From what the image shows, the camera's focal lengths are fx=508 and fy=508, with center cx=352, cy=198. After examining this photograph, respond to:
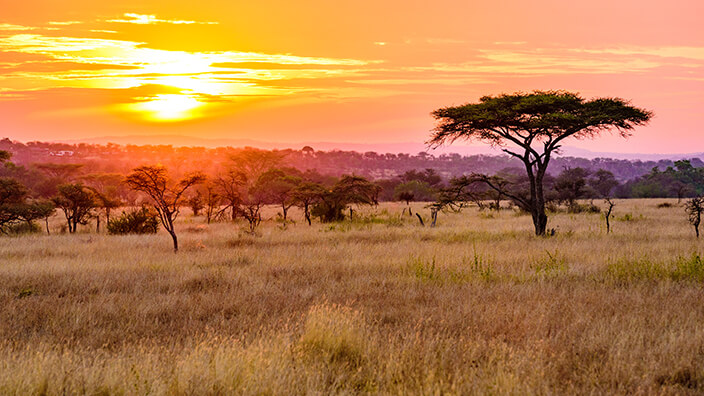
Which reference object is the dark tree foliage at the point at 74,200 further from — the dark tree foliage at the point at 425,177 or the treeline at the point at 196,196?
the dark tree foliage at the point at 425,177

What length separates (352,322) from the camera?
6.77m

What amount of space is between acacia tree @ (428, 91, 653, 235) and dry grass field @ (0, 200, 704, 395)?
4413 millimetres

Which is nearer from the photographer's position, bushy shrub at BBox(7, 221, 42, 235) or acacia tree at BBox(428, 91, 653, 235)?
acacia tree at BBox(428, 91, 653, 235)

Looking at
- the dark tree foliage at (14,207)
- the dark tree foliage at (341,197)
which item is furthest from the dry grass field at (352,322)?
the dark tree foliage at (341,197)

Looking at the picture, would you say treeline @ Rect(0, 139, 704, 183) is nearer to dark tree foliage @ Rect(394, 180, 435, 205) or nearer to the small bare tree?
dark tree foliage @ Rect(394, 180, 435, 205)

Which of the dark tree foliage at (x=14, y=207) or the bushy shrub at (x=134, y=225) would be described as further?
the dark tree foliage at (x=14, y=207)

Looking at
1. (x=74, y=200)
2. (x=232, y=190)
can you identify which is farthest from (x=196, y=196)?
(x=232, y=190)

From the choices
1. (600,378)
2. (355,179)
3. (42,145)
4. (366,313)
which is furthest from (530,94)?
(42,145)

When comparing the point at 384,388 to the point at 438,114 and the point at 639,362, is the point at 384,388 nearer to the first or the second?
the point at 639,362

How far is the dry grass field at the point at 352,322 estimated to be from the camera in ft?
16.5

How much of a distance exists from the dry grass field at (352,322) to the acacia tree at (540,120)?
4.41m

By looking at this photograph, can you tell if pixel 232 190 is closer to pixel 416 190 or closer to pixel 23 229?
pixel 23 229

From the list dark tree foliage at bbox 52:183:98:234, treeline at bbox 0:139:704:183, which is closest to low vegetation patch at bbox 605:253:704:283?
dark tree foliage at bbox 52:183:98:234

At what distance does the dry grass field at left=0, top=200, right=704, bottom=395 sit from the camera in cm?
504
